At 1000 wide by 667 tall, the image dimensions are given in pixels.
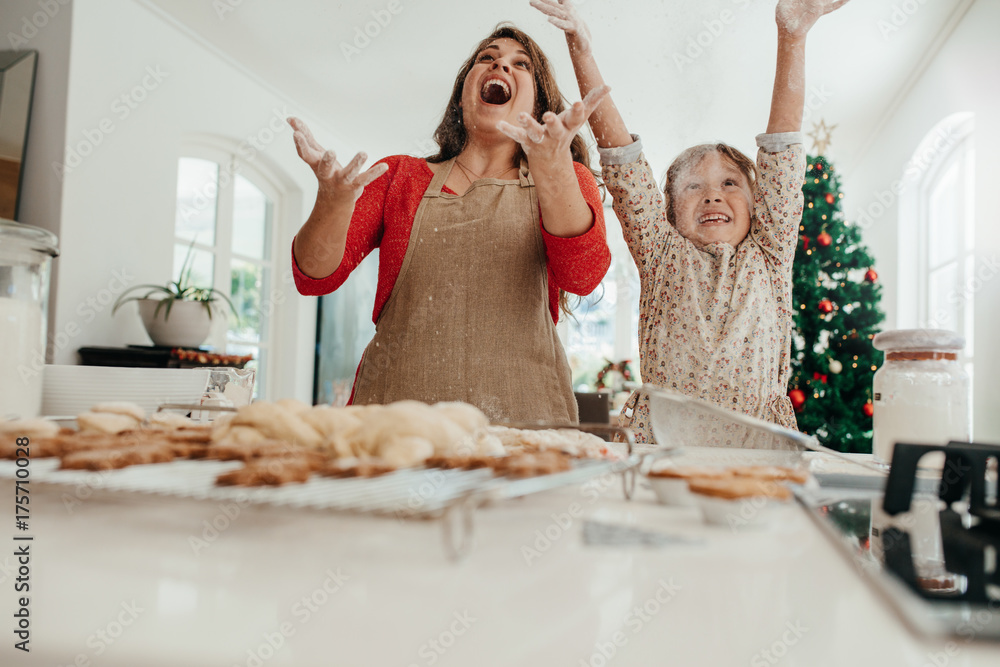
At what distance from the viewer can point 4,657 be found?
26 centimetres

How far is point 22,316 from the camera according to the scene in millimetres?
733

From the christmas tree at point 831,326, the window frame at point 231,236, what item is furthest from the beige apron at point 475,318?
the window frame at point 231,236

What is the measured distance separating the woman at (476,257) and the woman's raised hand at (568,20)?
0.25ft

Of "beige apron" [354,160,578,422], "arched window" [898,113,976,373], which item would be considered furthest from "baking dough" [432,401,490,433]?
"arched window" [898,113,976,373]

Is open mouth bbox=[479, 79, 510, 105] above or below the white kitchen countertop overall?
above

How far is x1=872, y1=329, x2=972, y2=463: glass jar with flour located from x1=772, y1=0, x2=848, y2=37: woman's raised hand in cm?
70

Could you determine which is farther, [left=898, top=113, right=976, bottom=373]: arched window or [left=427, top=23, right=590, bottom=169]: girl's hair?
[left=898, top=113, right=976, bottom=373]: arched window

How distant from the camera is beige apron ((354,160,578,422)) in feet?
3.41

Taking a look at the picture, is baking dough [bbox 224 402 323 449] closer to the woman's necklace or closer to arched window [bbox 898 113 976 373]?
the woman's necklace

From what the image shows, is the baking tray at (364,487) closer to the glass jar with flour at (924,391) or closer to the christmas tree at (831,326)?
the glass jar with flour at (924,391)

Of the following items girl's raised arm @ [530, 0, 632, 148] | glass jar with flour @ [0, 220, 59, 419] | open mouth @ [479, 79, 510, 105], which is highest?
girl's raised arm @ [530, 0, 632, 148]

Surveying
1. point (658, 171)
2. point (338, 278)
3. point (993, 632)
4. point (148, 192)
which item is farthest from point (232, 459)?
point (658, 171)

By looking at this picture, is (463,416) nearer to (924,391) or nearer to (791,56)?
(924,391)

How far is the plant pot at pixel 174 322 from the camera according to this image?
2951mm
